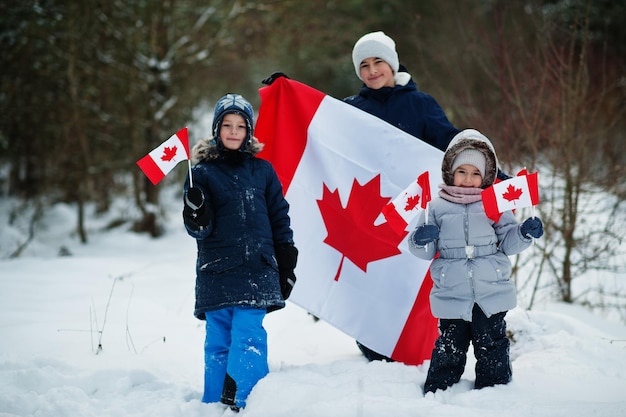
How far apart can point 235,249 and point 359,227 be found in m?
1.14

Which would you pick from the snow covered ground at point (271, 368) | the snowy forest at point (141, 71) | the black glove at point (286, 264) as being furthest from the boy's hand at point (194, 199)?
the snowy forest at point (141, 71)

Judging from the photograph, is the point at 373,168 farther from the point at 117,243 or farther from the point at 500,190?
the point at 117,243

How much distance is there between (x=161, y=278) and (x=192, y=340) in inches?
118

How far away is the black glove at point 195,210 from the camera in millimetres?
2990

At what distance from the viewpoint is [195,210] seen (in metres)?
3.00

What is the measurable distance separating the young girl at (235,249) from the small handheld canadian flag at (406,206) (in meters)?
0.66

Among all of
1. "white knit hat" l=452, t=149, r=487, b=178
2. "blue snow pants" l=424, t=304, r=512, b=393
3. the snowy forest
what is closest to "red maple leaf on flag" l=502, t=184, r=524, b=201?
"white knit hat" l=452, t=149, r=487, b=178

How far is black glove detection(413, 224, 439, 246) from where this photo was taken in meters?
3.08

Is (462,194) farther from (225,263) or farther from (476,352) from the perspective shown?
(225,263)

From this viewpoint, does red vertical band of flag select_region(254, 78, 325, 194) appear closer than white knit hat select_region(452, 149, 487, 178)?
No

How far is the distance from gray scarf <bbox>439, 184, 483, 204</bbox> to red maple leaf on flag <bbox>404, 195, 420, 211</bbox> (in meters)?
0.17

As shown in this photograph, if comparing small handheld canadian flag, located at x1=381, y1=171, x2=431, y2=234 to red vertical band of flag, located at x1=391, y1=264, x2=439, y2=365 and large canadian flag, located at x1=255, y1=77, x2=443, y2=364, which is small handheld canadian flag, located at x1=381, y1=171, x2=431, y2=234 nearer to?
large canadian flag, located at x1=255, y1=77, x2=443, y2=364

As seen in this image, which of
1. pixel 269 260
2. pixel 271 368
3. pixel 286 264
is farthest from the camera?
pixel 271 368

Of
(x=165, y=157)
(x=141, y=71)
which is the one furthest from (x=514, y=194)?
(x=141, y=71)
